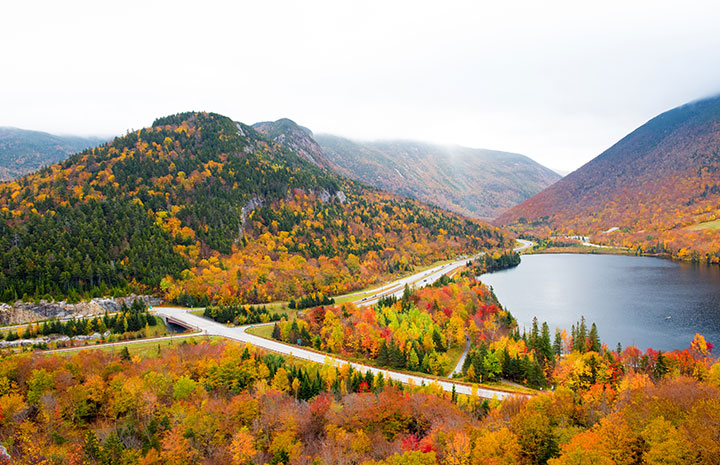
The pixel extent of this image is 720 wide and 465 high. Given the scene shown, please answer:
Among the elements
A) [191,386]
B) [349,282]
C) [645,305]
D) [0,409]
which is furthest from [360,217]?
[0,409]

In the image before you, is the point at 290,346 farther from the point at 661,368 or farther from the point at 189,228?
the point at 189,228

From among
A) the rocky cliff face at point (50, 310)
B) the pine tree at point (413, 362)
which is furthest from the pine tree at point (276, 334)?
the rocky cliff face at point (50, 310)

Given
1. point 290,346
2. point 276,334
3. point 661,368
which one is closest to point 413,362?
point 290,346

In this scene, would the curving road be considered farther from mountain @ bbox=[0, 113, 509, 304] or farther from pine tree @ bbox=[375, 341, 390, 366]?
mountain @ bbox=[0, 113, 509, 304]

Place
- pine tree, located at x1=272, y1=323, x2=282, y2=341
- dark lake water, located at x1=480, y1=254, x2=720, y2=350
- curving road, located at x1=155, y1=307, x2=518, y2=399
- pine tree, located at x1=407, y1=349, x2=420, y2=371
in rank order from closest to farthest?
curving road, located at x1=155, y1=307, x2=518, y2=399, pine tree, located at x1=407, y1=349, x2=420, y2=371, pine tree, located at x1=272, y1=323, x2=282, y2=341, dark lake water, located at x1=480, y1=254, x2=720, y2=350

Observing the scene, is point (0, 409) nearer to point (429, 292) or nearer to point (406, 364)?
point (406, 364)

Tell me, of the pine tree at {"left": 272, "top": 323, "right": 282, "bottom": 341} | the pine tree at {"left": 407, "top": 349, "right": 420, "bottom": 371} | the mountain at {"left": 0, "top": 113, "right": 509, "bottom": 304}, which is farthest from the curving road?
the mountain at {"left": 0, "top": 113, "right": 509, "bottom": 304}
